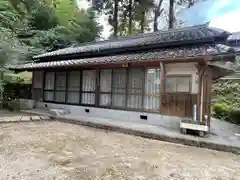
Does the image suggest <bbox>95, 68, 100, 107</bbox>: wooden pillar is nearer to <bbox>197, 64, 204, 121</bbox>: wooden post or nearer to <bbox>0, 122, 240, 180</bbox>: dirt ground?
<bbox>0, 122, 240, 180</bbox>: dirt ground

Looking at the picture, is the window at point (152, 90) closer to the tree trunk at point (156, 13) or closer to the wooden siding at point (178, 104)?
the wooden siding at point (178, 104)

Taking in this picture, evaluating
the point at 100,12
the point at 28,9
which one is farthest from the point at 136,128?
the point at 100,12

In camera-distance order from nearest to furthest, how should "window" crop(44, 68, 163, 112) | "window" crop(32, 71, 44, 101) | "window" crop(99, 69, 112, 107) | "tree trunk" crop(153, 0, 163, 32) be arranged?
"window" crop(44, 68, 163, 112) < "window" crop(99, 69, 112, 107) < "window" crop(32, 71, 44, 101) < "tree trunk" crop(153, 0, 163, 32)

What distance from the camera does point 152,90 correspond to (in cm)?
748

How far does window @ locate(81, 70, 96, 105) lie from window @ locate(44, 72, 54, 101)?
85.2 inches

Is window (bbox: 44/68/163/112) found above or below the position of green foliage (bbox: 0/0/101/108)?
below

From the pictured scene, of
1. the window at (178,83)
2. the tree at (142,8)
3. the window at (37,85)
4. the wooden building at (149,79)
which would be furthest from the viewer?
the tree at (142,8)

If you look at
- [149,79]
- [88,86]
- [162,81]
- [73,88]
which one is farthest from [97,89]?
[162,81]

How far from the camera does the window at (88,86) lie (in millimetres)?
9094

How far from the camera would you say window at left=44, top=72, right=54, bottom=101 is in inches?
422

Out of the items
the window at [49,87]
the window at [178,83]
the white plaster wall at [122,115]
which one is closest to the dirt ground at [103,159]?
the white plaster wall at [122,115]

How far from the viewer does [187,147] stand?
210 inches

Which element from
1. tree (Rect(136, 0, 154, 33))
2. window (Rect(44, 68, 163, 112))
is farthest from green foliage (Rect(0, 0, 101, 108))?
tree (Rect(136, 0, 154, 33))

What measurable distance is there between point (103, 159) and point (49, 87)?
759 cm
